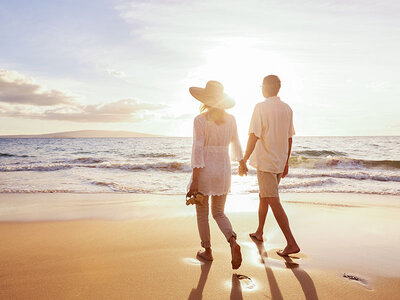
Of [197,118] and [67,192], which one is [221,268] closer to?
[197,118]

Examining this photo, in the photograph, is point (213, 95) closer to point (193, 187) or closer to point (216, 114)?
point (216, 114)

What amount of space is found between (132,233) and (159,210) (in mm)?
1583

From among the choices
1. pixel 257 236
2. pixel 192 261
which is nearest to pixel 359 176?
pixel 257 236

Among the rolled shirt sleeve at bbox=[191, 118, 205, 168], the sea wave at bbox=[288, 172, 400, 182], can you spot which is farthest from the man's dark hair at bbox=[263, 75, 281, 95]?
the sea wave at bbox=[288, 172, 400, 182]

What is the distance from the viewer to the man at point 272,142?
357 cm

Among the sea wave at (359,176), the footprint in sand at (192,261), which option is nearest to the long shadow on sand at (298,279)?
the footprint in sand at (192,261)

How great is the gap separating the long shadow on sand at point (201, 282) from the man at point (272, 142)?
965 mm

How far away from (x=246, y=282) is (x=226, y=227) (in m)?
0.56

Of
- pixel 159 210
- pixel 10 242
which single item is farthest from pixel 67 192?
pixel 10 242

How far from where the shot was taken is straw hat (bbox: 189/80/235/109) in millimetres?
3080

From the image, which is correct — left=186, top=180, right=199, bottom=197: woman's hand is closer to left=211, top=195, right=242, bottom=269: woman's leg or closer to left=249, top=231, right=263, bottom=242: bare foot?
left=211, top=195, right=242, bottom=269: woman's leg

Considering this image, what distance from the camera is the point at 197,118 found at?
119 inches

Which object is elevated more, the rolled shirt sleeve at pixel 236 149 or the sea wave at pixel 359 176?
the rolled shirt sleeve at pixel 236 149

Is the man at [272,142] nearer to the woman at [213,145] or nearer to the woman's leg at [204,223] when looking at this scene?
the woman at [213,145]
